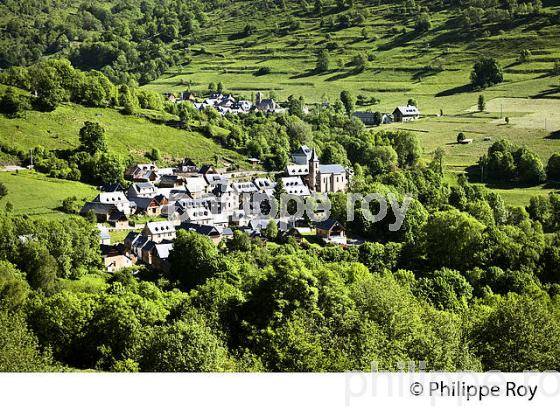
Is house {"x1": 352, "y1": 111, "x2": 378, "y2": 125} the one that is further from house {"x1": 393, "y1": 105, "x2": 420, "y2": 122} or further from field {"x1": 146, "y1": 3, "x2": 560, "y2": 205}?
house {"x1": 393, "y1": 105, "x2": 420, "y2": 122}

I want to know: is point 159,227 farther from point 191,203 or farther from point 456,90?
point 456,90

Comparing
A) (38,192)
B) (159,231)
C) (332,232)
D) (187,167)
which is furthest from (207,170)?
(332,232)

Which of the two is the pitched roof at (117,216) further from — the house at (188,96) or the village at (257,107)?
the house at (188,96)

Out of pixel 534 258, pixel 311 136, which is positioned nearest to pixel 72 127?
pixel 311 136

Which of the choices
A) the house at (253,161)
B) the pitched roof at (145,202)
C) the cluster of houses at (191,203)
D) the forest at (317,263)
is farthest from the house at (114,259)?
the house at (253,161)

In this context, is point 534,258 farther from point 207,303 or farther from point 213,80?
point 213,80

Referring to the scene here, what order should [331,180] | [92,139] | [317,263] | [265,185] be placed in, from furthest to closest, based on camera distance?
1. [331,180]
2. [92,139]
3. [265,185]
4. [317,263]
